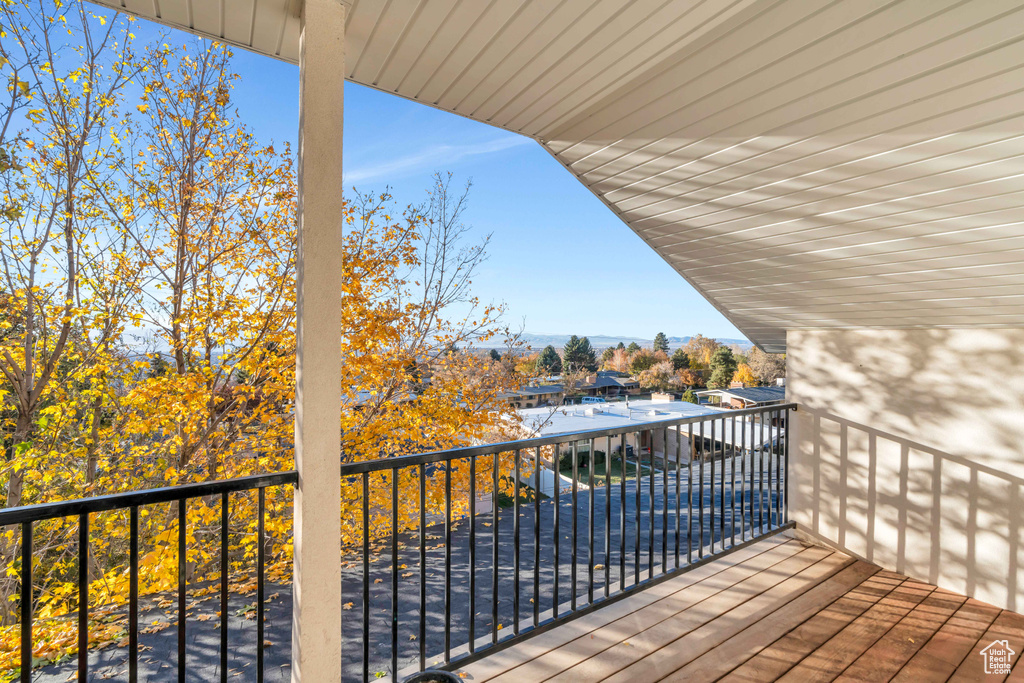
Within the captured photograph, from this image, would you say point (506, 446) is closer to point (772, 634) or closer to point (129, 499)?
point (129, 499)

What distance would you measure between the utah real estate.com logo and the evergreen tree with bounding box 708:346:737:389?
1544 centimetres

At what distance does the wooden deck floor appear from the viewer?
2006 millimetres

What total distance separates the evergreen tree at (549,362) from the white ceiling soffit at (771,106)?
290 inches

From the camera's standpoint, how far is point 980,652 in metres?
2.21

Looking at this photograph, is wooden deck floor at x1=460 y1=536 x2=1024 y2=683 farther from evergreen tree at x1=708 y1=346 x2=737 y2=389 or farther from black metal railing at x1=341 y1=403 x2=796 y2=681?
evergreen tree at x1=708 y1=346 x2=737 y2=389

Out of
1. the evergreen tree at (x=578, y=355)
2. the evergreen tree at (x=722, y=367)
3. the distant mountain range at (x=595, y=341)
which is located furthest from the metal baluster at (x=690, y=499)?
the evergreen tree at (x=722, y=367)

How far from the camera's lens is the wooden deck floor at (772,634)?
6.58ft

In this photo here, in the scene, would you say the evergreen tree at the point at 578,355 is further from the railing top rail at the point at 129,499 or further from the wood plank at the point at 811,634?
the railing top rail at the point at 129,499

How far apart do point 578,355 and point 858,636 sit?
13.8m

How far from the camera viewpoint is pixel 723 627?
2.32 meters

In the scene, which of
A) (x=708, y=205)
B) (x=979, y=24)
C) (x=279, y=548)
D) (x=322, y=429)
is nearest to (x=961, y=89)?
(x=979, y=24)

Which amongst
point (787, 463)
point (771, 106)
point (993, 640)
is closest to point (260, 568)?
point (771, 106)

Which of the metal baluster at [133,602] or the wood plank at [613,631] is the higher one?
the metal baluster at [133,602]

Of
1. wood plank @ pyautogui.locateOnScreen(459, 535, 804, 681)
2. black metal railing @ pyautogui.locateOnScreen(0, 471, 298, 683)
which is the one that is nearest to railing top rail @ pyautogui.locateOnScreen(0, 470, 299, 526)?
black metal railing @ pyautogui.locateOnScreen(0, 471, 298, 683)
